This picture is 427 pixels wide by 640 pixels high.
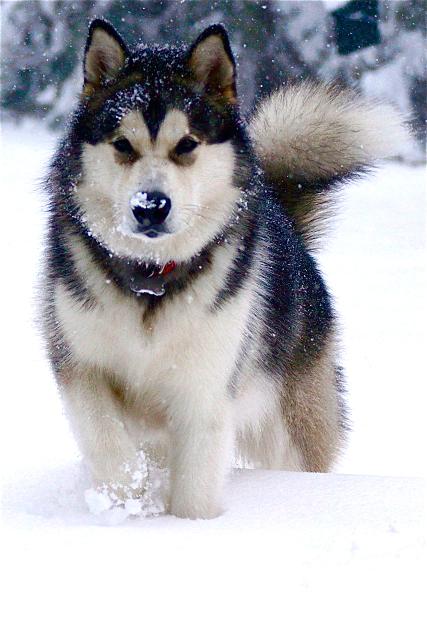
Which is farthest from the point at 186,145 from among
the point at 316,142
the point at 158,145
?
the point at 316,142

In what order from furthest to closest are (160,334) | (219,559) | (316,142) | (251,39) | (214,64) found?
(251,39), (316,142), (214,64), (160,334), (219,559)

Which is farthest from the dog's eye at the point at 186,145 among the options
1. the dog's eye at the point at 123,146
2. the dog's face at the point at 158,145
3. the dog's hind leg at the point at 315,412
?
the dog's hind leg at the point at 315,412

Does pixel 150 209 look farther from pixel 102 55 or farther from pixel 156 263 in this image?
pixel 102 55

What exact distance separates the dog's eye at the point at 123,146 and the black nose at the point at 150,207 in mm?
185

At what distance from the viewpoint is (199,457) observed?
316 centimetres

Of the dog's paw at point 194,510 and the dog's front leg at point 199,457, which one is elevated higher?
the dog's front leg at point 199,457

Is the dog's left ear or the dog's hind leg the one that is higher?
the dog's left ear

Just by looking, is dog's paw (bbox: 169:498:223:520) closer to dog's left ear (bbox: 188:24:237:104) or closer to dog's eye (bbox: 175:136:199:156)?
dog's eye (bbox: 175:136:199:156)

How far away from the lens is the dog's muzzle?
2750 mm

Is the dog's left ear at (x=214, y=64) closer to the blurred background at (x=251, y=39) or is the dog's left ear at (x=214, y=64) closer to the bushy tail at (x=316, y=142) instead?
the bushy tail at (x=316, y=142)

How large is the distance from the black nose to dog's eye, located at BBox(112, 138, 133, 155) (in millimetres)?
185

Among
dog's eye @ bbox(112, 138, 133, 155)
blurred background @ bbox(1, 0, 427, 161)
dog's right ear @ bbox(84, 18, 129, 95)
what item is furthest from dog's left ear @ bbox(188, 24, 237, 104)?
blurred background @ bbox(1, 0, 427, 161)

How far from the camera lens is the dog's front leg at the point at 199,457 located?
313 cm

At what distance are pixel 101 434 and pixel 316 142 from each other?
1.80 m
